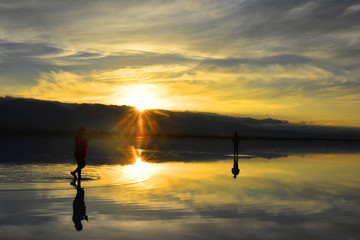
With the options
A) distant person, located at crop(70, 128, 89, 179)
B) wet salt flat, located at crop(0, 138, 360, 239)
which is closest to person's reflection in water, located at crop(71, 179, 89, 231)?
wet salt flat, located at crop(0, 138, 360, 239)

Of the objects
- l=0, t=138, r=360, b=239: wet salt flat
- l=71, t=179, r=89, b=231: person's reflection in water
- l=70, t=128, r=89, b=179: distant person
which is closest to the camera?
l=0, t=138, r=360, b=239: wet salt flat

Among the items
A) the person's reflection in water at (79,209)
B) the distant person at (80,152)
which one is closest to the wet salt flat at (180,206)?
the person's reflection in water at (79,209)

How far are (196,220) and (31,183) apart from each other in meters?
Result: 7.68

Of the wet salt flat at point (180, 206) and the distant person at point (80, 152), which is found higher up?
the distant person at point (80, 152)

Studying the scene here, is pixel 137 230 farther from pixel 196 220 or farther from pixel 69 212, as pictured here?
pixel 69 212

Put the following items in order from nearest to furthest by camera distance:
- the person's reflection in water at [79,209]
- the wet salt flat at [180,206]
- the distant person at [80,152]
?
the wet salt flat at [180,206]
the person's reflection in water at [79,209]
the distant person at [80,152]

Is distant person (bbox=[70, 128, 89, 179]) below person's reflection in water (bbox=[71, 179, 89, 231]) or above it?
above

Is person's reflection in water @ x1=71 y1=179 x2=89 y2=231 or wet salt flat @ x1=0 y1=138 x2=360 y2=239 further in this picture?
person's reflection in water @ x1=71 y1=179 x2=89 y2=231

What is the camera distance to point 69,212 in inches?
376

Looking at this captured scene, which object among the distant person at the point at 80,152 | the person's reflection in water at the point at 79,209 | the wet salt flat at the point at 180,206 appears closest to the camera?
the wet salt flat at the point at 180,206

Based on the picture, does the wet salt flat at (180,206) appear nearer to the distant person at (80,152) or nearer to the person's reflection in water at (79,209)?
the person's reflection in water at (79,209)

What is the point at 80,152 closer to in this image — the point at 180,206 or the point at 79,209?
the point at 79,209

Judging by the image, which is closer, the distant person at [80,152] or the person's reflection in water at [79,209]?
the person's reflection in water at [79,209]

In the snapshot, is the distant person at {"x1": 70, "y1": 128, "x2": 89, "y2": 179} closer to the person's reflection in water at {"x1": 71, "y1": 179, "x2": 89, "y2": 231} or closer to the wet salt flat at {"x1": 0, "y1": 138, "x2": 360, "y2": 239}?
the wet salt flat at {"x1": 0, "y1": 138, "x2": 360, "y2": 239}
